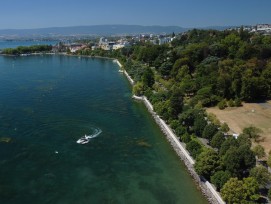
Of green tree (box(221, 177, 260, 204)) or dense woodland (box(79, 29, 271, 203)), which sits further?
dense woodland (box(79, 29, 271, 203))

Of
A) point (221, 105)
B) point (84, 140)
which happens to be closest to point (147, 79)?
point (221, 105)

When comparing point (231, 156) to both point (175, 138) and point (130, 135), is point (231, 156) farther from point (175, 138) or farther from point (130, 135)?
point (130, 135)

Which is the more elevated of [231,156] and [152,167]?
[231,156]

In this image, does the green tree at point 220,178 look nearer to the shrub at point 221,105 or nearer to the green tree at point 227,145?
the green tree at point 227,145

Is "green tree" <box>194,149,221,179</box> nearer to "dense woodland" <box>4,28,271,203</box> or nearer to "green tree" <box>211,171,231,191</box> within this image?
"dense woodland" <box>4,28,271,203</box>

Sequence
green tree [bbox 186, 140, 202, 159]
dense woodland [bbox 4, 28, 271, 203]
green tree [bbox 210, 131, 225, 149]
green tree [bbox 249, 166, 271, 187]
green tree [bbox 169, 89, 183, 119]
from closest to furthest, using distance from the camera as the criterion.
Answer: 1. green tree [bbox 249, 166, 271, 187]
2. dense woodland [bbox 4, 28, 271, 203]
3. green tree [bbox 186, 140, 202, 159]
4. green tree [bbox 210, 131, 225, 149]
5. green tree [bbox 169, 89, 183, 119]

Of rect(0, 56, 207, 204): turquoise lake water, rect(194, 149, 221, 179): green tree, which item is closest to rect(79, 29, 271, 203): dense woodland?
rect(194, 149, 221, 179): green tree

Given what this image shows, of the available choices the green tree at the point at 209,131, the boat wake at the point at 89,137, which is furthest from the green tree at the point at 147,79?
the green tree at the point at 209,131

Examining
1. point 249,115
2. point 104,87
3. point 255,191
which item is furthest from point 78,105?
point 255,191
